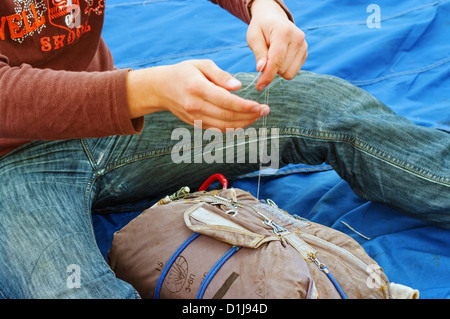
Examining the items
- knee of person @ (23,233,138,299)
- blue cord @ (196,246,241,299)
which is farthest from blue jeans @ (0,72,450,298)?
blue cord @ (196,246,241,299)

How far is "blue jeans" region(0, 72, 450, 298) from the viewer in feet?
2.36

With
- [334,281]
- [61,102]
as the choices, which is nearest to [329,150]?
[334,281]

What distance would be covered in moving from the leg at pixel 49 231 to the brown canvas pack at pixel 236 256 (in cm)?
6

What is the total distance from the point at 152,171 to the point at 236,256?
1.06 feet

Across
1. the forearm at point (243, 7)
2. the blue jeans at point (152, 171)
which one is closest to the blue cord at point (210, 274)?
the blue jeans at point (152, 171)

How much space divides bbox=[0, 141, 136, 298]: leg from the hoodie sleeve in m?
0.15

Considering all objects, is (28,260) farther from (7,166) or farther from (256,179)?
(256,179)

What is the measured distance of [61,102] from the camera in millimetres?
670

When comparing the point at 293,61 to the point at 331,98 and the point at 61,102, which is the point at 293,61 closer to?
the point at 331,98

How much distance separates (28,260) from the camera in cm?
71

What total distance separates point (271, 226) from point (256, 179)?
0.38 meters

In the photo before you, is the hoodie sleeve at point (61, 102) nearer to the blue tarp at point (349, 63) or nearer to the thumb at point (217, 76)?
the thumb at point (217, 76)

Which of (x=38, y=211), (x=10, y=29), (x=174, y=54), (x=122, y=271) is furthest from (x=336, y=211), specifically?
(x=174, y=54)

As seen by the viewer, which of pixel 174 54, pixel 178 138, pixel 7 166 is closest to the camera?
pixel 7 166
